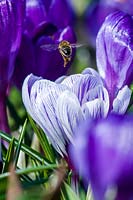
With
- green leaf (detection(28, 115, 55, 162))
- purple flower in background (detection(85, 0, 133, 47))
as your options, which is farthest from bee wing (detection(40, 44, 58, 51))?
purple flower in background (detection(85, 0, 133, 47))

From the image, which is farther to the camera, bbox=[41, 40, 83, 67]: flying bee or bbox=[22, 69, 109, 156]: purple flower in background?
bbox=[41, 40, 83, 67]: flying bee

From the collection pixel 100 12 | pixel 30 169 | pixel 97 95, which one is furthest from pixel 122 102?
pixel 100 12

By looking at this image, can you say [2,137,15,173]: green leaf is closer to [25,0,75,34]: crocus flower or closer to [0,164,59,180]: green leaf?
[0,164,59,180]: green leaf

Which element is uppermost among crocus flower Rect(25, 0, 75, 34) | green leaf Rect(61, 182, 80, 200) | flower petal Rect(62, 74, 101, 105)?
crocus flower Rect(25, 0, 75, 34)

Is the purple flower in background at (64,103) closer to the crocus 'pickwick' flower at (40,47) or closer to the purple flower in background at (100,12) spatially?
the crocus 'pickwick' flower at (40,47)

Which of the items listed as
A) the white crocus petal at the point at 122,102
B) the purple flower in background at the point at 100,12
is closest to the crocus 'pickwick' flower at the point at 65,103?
the white crocus petal at the point at 122,102

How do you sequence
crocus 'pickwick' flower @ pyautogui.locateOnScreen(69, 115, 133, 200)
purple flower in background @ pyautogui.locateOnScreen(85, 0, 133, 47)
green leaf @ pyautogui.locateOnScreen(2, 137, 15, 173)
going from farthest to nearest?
purple flower in background @ pyautogui.locateOnScreen(85, 0, 133, 47), green leaf @ pyautogui.locateOnScreen(2, 137, 15, 173), crocus 'pickwick' flower @ pyautogui.locateOnScreen(69, 115, 133, 200)

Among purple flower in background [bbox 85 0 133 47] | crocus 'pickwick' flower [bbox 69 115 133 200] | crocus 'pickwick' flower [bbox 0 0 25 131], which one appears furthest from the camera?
purple flower in background [bbox 85 0 133 47]
